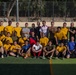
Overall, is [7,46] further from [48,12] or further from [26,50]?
[48,12]

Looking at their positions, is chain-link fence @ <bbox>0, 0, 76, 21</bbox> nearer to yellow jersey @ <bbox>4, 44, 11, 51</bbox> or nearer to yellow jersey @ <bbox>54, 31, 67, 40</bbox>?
yellow jersey @ <bbox>54, 31, 67, 40</bbox>

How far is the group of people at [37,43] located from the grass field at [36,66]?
58 cm

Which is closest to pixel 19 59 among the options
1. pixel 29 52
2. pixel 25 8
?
pixel 29 52

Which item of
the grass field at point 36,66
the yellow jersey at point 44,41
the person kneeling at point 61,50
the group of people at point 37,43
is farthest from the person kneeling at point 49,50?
the grass field at point 36,66

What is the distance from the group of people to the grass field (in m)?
0.58

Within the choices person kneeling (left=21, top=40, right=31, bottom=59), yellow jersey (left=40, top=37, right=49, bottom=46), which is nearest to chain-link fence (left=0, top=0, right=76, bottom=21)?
yellow jersey (left=40, top=37, right=49, bottom=46)

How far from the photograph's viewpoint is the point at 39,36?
17.7 m

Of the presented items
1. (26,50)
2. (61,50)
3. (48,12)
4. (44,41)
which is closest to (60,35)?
(44,41)

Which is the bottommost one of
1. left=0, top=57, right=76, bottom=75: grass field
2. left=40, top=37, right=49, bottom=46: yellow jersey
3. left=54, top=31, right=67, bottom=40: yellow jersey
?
left=0, top=57, right=76, bottom=75: grass field

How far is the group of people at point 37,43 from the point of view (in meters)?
16.0

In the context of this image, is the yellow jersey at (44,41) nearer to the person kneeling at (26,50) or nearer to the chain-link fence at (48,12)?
the person kneeling at (26,50)

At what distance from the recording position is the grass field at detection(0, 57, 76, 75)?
41.5 ft

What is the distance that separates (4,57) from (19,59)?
2.97ft

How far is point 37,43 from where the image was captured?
16.2 meters
